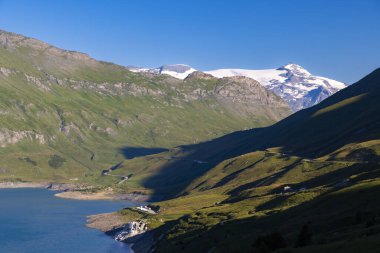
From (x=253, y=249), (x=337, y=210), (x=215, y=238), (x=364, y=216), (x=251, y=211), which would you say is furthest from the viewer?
(x=251, y=211)

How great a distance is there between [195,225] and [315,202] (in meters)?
56.3

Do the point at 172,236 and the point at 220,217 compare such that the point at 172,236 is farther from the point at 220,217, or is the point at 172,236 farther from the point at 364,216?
the point at 364,216

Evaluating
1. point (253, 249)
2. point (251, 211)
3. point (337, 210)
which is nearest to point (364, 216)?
point (337, 210)

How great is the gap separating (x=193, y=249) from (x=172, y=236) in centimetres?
4146

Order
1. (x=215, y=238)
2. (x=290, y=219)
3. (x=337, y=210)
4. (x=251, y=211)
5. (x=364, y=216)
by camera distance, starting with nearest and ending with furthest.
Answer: (x=364, y=216)
(x=337, y=210)
(x=290, y=219)
(x=215, y=238)
(x=251, y=211)

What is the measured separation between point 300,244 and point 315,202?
246ft

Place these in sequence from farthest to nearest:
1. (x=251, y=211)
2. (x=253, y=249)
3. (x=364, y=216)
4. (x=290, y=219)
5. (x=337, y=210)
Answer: (x=251, y=211) → (x=290, y=219) → (x=337, y=210) → (x=364, y=216) → (x=253, y=249)

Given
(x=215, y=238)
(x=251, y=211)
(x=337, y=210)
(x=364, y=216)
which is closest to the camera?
(x=364, y=216)

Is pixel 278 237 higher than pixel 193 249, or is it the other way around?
pixel 278 237

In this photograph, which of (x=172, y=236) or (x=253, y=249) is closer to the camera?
(x=253, y=249)

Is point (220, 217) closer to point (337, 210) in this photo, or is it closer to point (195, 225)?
point (195, 225)

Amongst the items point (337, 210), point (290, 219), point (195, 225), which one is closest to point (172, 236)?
point (195, 225)

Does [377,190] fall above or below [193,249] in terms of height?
above

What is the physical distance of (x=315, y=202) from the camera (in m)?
148
